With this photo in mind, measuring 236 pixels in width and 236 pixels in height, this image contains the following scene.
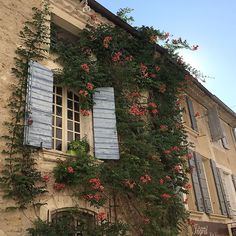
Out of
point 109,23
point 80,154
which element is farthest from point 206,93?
point 80,154

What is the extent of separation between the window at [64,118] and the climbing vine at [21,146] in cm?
88

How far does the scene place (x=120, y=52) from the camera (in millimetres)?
8727

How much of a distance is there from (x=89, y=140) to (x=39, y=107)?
1.44m

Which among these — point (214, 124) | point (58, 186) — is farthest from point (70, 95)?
point (214, 124)

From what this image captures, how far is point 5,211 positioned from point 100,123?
296 cm

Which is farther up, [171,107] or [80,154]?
[171,107]

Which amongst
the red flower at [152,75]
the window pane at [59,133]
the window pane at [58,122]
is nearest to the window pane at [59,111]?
the window pane at [58,122]

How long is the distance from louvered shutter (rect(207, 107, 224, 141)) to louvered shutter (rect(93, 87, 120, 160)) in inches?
244

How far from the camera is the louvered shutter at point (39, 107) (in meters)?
6.18

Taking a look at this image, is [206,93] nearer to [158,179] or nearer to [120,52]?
[120,52]

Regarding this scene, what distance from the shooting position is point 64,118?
7.25m

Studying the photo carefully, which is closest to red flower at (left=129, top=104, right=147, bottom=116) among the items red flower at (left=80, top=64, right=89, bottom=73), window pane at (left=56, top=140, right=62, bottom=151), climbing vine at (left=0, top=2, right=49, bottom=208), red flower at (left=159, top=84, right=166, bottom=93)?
red flower at (left=80, top=64, right=89, bottom=73)

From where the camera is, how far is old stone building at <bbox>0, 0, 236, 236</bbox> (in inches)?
237

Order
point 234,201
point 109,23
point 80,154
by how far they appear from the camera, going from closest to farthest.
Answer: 1. point 80,154
2. point 109,23
3. point 234,201
